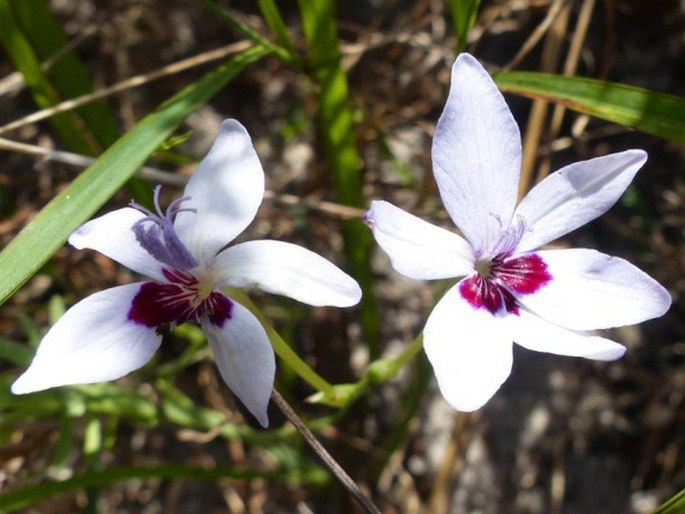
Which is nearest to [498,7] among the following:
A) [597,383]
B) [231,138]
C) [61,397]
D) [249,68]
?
[249,68]

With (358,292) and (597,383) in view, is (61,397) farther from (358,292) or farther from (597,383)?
(597,383)

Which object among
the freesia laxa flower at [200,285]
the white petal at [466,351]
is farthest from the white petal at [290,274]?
the white petal at [466,351]

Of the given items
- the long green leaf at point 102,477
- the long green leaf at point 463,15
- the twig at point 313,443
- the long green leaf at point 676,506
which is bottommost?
the long green leaf at point 102,477

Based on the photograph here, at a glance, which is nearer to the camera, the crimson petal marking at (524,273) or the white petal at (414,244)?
the white petal at (414,244)

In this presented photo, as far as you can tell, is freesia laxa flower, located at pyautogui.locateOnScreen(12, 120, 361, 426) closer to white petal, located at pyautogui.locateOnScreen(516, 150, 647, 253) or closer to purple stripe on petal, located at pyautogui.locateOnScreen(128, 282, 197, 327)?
purple stripe on petal, located at pyautogui.locateOnScreen(128, 282, 197, 327)

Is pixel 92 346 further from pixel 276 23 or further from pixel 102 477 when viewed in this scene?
pixel 276 23

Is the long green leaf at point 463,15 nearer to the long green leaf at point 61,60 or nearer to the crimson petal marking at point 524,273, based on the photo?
the crimson petal marking at point 524,273

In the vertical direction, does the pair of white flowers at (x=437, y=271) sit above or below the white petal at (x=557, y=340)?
above

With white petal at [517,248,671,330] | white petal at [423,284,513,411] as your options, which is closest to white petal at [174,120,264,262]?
white petal at [423,284,513,411]
